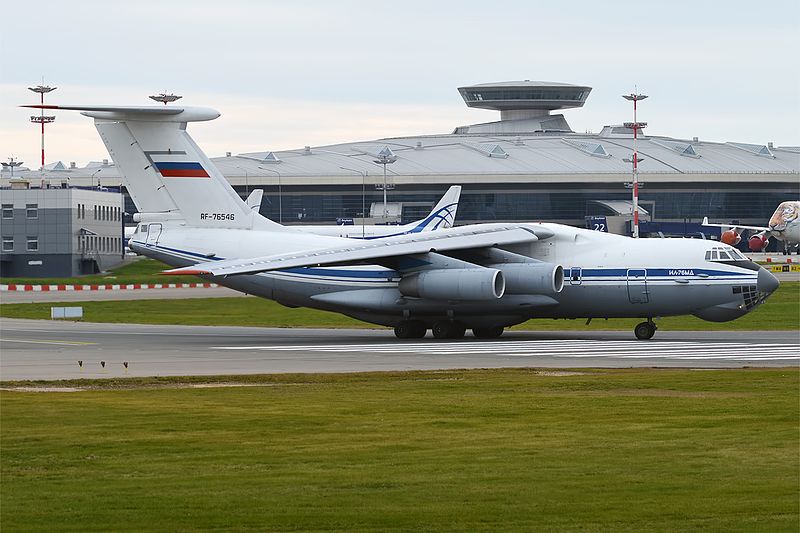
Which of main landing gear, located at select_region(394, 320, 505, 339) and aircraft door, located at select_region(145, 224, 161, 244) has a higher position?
aircraft door, located at select_region(145, 224, 161, 244)

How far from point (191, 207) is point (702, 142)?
116713mm

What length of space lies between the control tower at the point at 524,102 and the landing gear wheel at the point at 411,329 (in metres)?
113

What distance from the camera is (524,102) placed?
500ft

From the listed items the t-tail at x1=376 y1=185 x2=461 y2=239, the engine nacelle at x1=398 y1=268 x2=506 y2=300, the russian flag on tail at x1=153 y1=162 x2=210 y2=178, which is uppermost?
the russian flag on tail at x1=153 y1=162 x2=210 y2=178

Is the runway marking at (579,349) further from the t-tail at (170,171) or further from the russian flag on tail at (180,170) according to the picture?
the russian flag on tail at (180,170)

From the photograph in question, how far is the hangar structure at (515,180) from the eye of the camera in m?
128

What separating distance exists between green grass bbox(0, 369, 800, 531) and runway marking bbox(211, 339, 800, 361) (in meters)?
8.27

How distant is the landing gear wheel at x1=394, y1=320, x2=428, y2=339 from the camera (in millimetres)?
37812

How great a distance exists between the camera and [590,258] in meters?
36.0

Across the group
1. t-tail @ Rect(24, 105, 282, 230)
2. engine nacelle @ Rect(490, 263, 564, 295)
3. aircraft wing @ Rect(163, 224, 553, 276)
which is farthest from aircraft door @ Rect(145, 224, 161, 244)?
engine nacelle @ Rect(490, 263, 564, 295)

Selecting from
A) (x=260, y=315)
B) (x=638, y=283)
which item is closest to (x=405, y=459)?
(x=638, y=283)

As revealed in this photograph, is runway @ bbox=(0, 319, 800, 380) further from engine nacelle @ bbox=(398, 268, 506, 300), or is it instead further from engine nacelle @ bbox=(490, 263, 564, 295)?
engine nacelle @ bbox=(490, 263, 564, 295)

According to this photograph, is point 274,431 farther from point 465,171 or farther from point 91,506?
point 465,171

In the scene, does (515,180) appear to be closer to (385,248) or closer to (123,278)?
(123,278)
